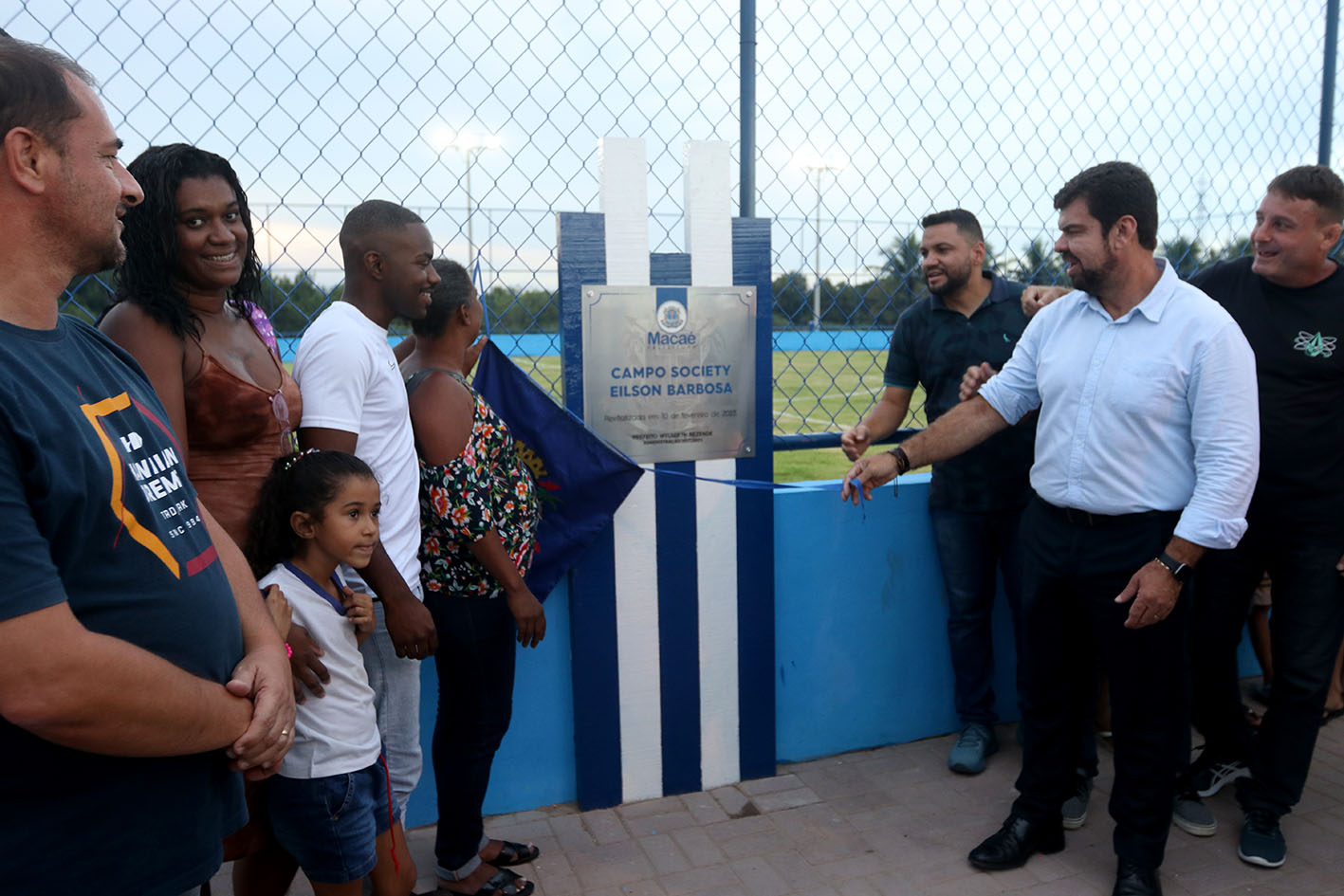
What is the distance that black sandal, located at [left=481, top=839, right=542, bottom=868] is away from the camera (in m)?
2.85

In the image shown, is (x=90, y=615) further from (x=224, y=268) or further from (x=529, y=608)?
(x=529, y=608)

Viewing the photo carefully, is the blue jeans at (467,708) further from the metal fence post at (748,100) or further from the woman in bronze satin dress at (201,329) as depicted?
the metal fence post at (748,100)

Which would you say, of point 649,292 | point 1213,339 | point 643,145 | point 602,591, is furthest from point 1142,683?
point 643,145

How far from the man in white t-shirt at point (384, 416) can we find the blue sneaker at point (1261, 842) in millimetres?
2542

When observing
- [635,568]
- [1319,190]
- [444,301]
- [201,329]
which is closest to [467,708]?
[635,568]

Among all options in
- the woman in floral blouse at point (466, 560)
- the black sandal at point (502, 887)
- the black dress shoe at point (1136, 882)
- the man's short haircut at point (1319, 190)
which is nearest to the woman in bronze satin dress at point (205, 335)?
the woman in floral blouse at point (466, 560)

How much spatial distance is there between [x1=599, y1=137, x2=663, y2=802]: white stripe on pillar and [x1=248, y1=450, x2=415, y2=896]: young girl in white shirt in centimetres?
118

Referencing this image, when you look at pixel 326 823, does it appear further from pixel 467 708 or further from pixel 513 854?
pixel 513 854

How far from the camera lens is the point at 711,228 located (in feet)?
10.3

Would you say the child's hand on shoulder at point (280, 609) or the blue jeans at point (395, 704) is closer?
the child's hand on shoulder at point (280, 609)

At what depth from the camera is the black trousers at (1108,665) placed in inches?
101

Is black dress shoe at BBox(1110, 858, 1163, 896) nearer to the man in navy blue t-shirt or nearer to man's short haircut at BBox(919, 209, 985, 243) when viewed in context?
man's short haircut at BBox(919, 209, 985, 243)

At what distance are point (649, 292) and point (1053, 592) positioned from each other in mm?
1565

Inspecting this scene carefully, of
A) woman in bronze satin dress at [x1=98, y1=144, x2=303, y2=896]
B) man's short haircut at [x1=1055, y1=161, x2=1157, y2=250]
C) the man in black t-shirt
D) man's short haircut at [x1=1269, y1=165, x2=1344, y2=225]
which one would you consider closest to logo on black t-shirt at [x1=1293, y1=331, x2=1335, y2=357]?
the man in black t-shirt
